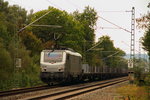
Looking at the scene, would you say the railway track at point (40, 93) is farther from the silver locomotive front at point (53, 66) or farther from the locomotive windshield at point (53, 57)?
the locomotive windshield at point (53, 57)

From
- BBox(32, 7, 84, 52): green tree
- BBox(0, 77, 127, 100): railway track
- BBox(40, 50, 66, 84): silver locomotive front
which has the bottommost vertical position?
BBox(0, 77, 127, 100): railway track

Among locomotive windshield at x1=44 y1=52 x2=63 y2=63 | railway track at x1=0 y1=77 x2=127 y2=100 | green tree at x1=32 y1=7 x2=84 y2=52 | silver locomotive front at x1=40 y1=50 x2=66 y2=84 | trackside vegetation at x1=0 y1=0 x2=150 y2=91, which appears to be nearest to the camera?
railway track at x1=0 y1=77 x2=127 y2=100

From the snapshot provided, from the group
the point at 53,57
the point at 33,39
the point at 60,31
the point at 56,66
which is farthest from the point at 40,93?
the point at 60,31

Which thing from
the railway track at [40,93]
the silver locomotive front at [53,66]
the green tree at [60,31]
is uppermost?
the green tree at [60,31]

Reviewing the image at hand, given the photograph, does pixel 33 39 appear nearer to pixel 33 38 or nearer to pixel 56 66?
pixel 33 38

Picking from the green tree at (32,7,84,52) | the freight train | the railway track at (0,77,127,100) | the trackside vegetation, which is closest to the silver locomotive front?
the freight train

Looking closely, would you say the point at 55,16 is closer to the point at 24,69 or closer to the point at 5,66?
the point at 24,69

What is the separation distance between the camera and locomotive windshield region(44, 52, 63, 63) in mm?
31766

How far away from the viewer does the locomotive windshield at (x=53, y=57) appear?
104 feet

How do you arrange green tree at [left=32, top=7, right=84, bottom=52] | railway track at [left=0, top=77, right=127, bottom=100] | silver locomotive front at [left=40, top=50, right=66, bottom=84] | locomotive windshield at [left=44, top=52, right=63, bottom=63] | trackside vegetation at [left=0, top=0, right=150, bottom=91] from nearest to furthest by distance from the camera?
railway track at [left=0, top=77, right=127, bottom=100] < trackside vegetation at [left=0, top=0, right=150, bottom=91] < silver locomotive front at [left=40, top=50, right=66, bottom=84] < locomotive windshield at [left=44, top=52, right=63, bottom=63] < green tree at [left=32, top=7, right=84, bottom=52]

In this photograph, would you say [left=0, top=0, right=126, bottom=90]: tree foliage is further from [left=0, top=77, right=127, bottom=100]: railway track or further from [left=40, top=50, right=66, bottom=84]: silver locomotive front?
[left=0, top=77, right=127, bottom=100]: railway track

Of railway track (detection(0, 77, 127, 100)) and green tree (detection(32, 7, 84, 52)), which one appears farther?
green tree (detection(32, 7, 84, 52))

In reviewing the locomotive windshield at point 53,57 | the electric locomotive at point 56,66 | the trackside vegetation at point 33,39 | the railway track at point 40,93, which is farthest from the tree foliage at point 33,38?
the railway track at point 40,93

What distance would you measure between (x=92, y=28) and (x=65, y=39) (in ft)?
53.0
